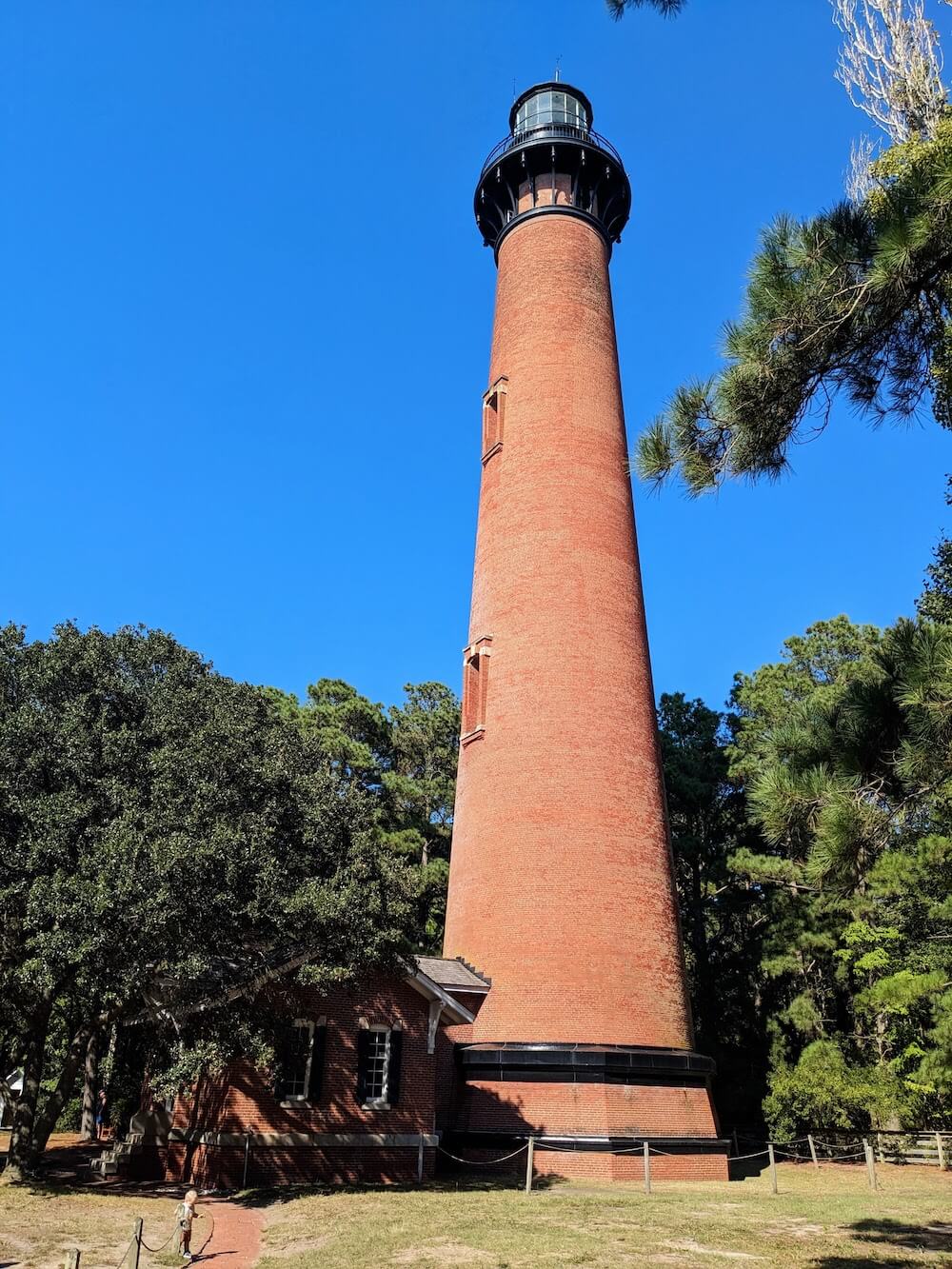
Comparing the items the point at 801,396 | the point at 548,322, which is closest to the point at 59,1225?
the point at 801,396

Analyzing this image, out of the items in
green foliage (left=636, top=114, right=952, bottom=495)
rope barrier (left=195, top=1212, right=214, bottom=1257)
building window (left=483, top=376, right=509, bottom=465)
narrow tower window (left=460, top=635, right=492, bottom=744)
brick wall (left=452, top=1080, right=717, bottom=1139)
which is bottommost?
rope barrier (left=195, top=1212, right=214, bottom=1257)

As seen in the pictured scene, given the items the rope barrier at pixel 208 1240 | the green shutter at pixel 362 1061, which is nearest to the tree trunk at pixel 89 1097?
the green shutter at pixel 362 1061

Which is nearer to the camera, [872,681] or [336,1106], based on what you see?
[872,681]

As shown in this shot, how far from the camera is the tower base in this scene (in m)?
17.5

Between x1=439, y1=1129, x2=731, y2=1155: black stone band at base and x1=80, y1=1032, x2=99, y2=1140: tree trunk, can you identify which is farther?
x1=80, y1=1032, x2=99, y2=1140: tree trunk

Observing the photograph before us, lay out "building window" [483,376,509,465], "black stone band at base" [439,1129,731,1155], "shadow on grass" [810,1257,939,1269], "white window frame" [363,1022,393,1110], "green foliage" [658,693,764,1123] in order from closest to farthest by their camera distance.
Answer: "shadow on grass" [810,1257,939,1269] < "black stone band at base" [439,1129,731,1155] < "white window frame" [363,1022,393,1110] < "building window" [483,376,509,465] < "green foliage" [658,693,764,1123]

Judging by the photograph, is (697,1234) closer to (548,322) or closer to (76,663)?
(76,663)

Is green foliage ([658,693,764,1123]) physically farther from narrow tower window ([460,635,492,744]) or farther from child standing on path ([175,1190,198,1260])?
child standing on path ([175,1190,198,1260])

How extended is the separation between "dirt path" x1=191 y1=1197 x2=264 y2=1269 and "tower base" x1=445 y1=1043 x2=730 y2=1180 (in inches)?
218

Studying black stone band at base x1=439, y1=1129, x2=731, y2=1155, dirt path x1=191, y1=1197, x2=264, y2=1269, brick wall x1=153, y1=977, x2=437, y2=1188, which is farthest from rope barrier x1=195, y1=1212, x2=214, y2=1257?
black stone band at base x1=439, y1=1129, x2=731, y2=1155

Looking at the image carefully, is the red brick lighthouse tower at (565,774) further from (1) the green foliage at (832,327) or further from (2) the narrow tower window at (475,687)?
(1) the green foliage at (832,327)

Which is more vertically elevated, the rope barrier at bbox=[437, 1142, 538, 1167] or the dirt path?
the rope barrier at bbox=[437, 1142, 538, 1167]

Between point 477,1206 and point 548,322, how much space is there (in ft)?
63.1

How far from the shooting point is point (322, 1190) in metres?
15.6
